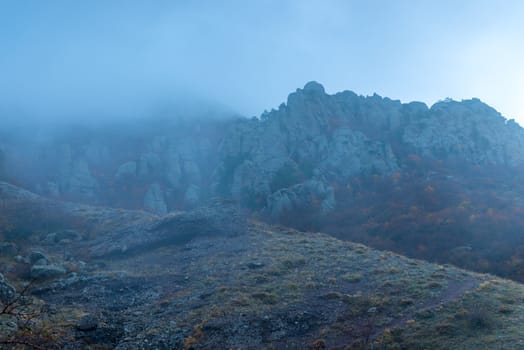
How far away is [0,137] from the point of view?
289 ft

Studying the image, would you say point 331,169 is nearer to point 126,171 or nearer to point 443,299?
point 126,171

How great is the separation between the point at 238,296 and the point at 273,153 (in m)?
54.7

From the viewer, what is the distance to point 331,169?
67938mm

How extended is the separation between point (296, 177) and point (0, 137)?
7098 centimetres

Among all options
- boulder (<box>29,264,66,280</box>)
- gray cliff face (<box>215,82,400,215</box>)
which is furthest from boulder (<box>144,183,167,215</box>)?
boulder (<box>29,264,66,280</box>)

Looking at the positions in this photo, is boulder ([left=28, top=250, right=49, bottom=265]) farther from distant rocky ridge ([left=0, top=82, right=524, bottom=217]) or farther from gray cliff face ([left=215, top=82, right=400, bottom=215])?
distant rocky ridge ([left=0, top=82, right=524, bottom=217])

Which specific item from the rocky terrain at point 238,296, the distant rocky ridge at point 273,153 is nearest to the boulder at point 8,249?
the rocky terrain at point 238,296

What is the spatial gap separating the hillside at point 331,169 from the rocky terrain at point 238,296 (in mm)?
14055

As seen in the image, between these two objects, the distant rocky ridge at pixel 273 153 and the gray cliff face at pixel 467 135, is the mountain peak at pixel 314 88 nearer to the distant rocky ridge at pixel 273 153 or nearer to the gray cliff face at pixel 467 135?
the distant rocky ridge at pixel 273 153

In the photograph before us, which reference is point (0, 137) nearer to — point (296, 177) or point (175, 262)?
point (296, 177)

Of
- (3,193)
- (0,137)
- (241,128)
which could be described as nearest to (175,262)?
(3,193)

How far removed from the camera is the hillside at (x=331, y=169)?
4322cm

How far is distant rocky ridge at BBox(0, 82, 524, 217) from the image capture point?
66.8 meters

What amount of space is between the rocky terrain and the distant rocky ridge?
80.5 feet
